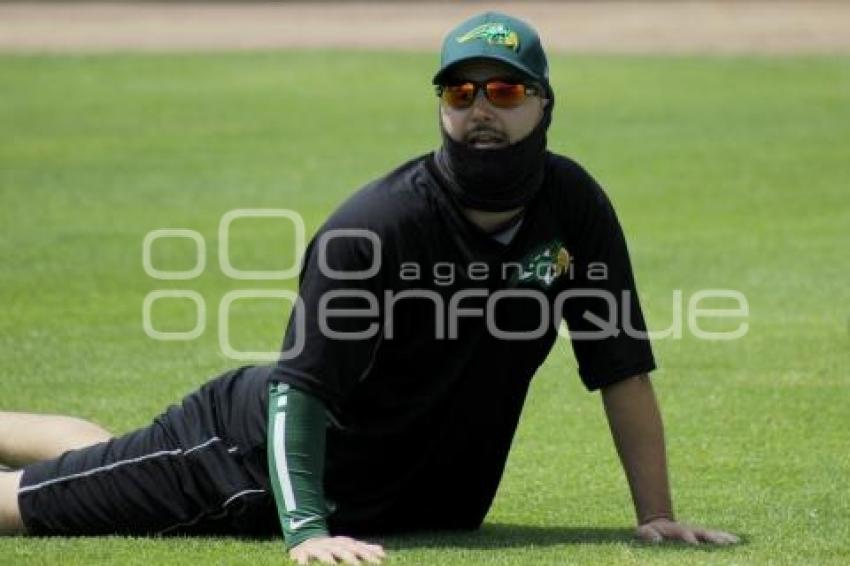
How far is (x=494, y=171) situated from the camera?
620 centimetres

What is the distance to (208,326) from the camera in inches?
466

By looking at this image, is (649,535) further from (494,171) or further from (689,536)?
(494,171)

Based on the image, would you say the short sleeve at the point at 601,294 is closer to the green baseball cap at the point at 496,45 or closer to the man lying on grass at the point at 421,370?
the man lying on grass at the point at 421,370

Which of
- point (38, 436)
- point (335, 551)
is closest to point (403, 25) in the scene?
point (38, 436)

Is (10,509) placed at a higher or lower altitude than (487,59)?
lower

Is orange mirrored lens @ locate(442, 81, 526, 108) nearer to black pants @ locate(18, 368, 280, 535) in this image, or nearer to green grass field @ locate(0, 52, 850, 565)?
black pants @ locate(18, 368, 280, 535)

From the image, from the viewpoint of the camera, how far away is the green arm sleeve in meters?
6.20

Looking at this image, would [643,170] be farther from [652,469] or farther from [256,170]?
[652,469]

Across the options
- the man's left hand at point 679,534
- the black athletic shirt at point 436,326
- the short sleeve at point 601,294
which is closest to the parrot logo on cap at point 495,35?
the black athletic shirt at point 436,326

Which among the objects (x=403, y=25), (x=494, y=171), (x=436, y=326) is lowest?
(x=436, y=326)

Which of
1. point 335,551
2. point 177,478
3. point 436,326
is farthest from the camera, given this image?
point 177,478

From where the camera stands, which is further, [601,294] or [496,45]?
[601,294]

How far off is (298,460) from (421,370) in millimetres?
475

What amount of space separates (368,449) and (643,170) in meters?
12.5
